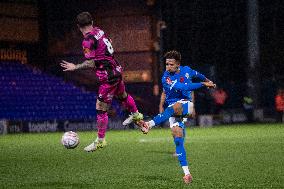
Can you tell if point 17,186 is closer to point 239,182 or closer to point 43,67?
point 239,182

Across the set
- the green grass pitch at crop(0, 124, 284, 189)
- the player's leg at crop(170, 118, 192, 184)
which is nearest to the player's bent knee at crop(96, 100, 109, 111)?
the green grass pitch at crop(0, 124, 284, 189)

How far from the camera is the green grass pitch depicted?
8.53 meters

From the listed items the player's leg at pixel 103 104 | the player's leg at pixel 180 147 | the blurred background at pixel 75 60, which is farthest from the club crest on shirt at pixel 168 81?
the blurred background at pixel 75 60

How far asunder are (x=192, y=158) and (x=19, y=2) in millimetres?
19959

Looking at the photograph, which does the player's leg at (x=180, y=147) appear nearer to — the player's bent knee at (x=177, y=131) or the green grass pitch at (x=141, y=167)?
the player's bent knee at (x=177, y=131)

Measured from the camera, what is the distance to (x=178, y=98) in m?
9.27

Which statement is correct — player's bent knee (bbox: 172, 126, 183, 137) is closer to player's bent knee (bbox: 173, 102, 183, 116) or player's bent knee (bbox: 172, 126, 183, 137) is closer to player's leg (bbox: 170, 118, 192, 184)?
player's leg (bbox: 170, 118, 192, 184)

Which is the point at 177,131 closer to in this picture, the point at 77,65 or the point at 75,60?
the point at 77,65

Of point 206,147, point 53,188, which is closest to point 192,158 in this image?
point 206,147

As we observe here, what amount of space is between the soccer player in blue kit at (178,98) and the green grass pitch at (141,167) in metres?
0.59

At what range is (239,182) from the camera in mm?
8453

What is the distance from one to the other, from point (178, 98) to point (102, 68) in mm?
1613

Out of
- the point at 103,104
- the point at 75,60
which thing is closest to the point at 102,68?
the point at 103,104

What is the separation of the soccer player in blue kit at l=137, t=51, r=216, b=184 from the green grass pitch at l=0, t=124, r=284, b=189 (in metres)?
0.59
